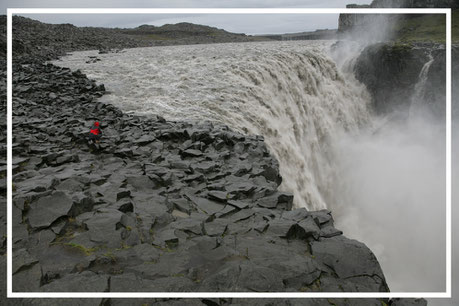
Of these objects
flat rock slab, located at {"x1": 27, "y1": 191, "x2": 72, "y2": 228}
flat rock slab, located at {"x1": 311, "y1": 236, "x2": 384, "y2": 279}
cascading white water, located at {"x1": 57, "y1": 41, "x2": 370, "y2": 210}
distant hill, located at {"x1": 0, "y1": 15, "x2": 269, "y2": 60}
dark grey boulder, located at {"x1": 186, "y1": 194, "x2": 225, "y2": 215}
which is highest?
distant hill, located at {"x1": 0, "y1": 15, "x2": 269, "y2": 60}

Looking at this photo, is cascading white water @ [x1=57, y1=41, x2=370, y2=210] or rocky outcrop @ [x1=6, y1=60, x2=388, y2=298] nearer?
rocky outcrop @ [x1=6, y1=60, x2=388, y2=298]

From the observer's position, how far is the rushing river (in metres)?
17.2

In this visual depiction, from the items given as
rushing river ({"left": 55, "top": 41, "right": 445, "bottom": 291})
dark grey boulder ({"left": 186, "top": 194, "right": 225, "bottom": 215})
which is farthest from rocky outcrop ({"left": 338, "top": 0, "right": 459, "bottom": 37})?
dark grey boulder ({"left": 186, "top": 194, "right": 225, "bottom": 215})

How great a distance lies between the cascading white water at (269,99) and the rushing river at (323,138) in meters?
0.08

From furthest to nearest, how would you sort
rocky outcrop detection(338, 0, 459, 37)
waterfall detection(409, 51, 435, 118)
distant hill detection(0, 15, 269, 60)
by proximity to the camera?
1. rocky outcrop detection(338, 0, 459, 37)
2. waterfall detection(409, 51, 435, 118)
3. distant hill detection(0, 15, 269, 60)

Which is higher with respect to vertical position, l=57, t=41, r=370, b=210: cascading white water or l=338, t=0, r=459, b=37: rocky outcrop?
l=338, t=0, r=459, b=37: rocky outcrop

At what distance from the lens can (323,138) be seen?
2595 cm

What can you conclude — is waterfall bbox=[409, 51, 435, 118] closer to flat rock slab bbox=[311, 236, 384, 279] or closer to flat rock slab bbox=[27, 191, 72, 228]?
flat rock slab bbox=[311, 236, 384, 279]

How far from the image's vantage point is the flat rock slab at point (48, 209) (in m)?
6.03

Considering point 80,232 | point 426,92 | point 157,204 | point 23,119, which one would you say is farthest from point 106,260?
point 426,92

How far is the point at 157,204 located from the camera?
7.33 meters

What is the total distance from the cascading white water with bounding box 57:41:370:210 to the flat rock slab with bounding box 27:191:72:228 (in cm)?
846

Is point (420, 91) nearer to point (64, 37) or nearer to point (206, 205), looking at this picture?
point (206, 205)

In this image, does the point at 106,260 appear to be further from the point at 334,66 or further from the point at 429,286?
the point at 334,66
